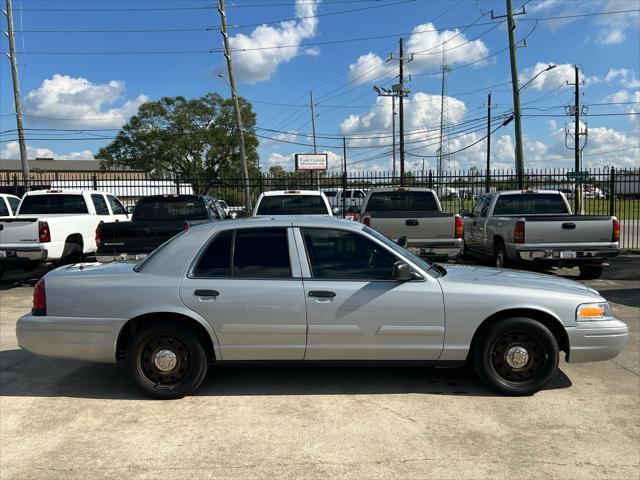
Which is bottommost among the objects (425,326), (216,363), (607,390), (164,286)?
(607,390)

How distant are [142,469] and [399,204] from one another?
937 cm

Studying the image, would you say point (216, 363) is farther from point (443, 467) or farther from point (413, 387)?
point (443, 467)

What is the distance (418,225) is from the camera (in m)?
9.98

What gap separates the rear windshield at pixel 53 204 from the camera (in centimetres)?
1183

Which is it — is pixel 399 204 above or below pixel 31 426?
above

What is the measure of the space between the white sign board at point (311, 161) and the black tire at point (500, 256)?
991 inches

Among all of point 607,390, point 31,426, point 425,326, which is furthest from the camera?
point 607,390

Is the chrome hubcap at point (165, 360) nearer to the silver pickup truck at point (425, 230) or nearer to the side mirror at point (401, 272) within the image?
the side mirror at point (401, 272)

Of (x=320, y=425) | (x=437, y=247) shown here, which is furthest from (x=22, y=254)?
(x=320, y=425)

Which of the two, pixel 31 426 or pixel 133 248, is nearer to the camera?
pixel 31 426

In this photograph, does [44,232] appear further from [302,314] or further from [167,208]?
[302,314]

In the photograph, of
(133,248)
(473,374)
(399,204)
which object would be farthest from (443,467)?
(399,204)

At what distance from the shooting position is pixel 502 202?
12203mm

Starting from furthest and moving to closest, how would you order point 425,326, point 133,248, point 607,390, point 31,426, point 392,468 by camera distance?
point 133,248 < point 607,390 < point 425,326 < point 31,426 < point 392,468
